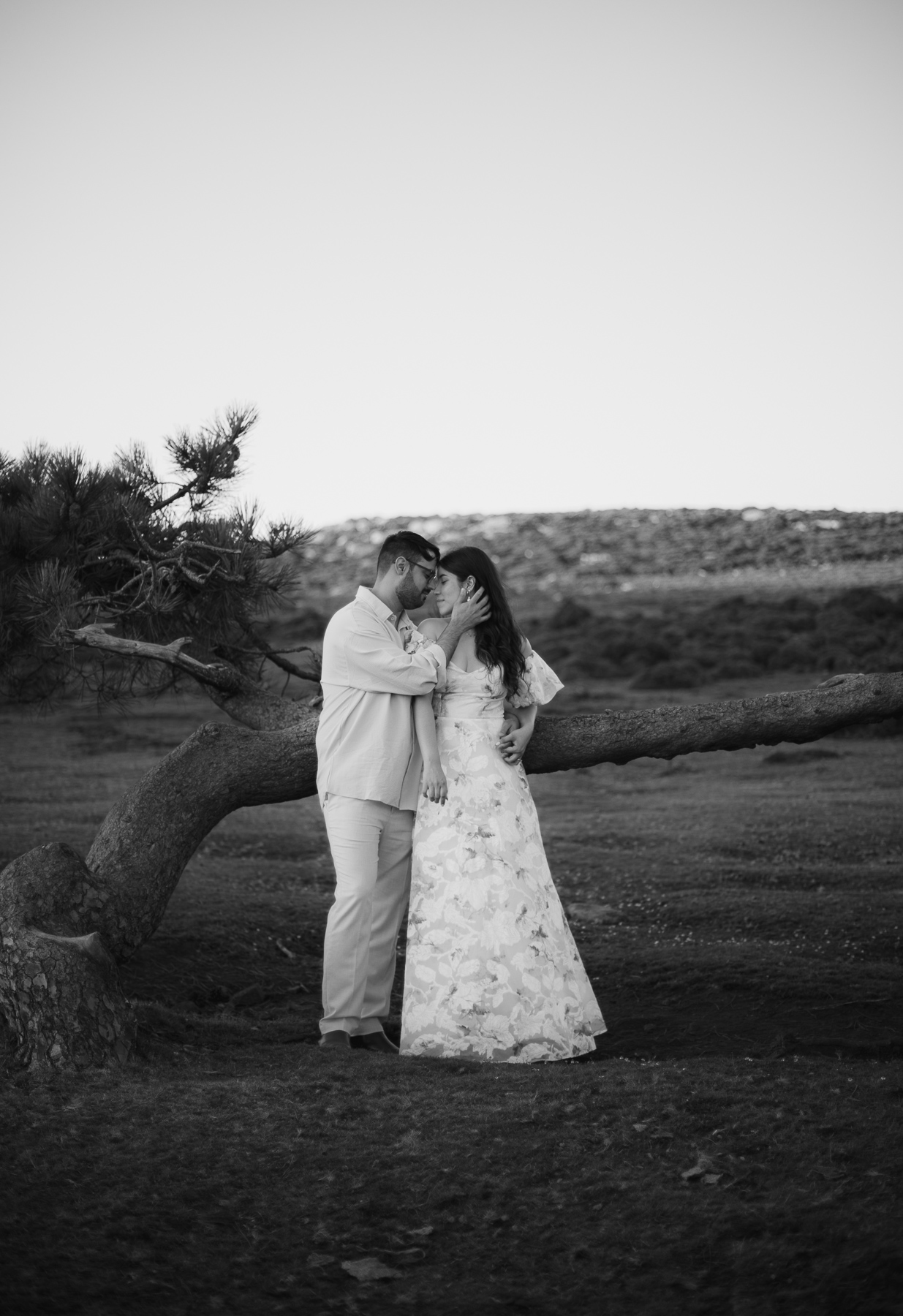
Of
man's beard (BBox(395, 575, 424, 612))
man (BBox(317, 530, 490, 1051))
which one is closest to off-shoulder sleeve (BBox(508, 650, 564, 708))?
man (BBox(317, 530, 490, 1051))

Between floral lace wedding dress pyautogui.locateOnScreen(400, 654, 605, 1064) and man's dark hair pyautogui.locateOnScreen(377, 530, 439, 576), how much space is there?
0.61 metres

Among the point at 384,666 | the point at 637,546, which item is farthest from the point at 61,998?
the point at 637,546

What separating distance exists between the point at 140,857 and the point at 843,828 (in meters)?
8.49

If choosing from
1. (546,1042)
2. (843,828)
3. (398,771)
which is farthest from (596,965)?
(843,828)

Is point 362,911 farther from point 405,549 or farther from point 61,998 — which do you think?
point 405,549

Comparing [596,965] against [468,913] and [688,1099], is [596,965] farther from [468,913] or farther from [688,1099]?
[688,1099]

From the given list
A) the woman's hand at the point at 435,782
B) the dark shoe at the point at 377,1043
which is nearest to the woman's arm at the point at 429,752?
the woman's hand at the point at 435,782

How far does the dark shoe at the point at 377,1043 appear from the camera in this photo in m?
5.48

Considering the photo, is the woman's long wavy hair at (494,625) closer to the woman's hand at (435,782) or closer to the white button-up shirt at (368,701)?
the white button-up shirt at (368,701)

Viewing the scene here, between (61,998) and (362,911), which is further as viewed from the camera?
(362,911)

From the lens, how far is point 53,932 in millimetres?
5309

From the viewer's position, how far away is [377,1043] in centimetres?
550

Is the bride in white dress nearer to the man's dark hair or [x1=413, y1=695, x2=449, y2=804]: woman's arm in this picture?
[x1=413, y1=695, x2=449, y2=804]: woman's arm

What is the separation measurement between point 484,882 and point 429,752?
658mm
